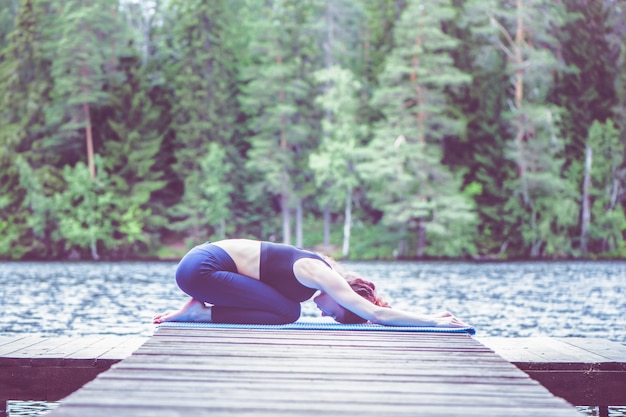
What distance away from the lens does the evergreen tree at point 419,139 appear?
123ft

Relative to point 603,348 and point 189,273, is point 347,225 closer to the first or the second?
point 603,348

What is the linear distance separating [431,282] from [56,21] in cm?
2790

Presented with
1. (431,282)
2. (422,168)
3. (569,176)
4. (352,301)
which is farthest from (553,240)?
(352,301)

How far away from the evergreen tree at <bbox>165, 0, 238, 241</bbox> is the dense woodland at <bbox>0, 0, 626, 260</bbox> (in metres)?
0.11

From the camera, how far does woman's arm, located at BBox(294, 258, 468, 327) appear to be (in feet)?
16.2

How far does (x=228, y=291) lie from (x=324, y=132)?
37452 mm

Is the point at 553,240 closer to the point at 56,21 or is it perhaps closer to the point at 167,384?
the point at 56,21

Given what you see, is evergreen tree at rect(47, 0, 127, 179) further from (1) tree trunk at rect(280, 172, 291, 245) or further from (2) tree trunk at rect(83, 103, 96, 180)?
(1) tree trunk at rect(280, 172, 291, 245)

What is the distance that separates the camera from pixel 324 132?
42250mm

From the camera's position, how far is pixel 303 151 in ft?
139

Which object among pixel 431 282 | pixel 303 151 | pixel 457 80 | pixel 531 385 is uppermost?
pixel 457 80

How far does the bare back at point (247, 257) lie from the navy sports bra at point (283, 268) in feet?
0.12

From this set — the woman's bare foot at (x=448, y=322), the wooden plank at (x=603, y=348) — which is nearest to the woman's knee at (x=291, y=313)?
the woman's bare foot at (x=448, y=322)

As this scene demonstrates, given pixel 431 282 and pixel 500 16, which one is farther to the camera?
pixel 500 16
